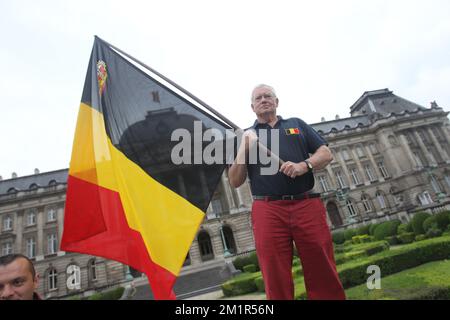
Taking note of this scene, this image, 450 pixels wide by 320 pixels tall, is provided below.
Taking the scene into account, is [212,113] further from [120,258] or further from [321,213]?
[120,258]

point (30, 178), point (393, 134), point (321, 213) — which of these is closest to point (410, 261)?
point (321, 213)

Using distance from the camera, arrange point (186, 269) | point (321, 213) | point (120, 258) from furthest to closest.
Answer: point (186, 269), point (120, 258), point (321, 213)

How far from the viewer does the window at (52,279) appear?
32125mm

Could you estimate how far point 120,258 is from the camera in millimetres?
3109

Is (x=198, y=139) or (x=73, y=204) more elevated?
(x=198, y=139)

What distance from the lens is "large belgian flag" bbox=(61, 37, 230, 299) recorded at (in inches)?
122

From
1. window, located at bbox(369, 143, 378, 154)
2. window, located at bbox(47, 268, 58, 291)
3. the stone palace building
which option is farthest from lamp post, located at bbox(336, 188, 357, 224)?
window, located at bbox(47, 268, 58, 291)

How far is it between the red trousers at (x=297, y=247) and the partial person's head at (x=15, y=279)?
194cm

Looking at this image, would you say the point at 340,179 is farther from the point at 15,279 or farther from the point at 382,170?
the point at 15,279

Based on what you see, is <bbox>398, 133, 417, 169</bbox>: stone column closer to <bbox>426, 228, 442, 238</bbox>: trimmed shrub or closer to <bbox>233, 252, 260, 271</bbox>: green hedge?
<bbox>233, 252, 260, 271</bbox>: green hedge

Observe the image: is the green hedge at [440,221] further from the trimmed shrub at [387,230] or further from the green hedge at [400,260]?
the green hedge at [400,260]

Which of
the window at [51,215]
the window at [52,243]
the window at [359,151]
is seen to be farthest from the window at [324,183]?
the window at [51,215]

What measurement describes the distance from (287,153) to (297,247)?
0.97 m
